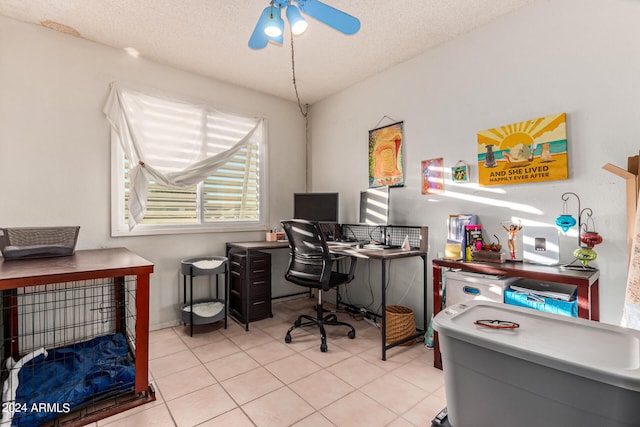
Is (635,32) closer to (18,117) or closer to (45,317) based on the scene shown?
(18,117)

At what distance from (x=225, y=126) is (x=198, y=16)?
4.09ft

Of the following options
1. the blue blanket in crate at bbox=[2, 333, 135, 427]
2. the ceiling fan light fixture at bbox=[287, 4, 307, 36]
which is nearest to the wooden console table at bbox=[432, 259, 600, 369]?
the ceiling fan light fixture at bbox=[287, 4, 307, 36]

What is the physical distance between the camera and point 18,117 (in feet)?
8.00

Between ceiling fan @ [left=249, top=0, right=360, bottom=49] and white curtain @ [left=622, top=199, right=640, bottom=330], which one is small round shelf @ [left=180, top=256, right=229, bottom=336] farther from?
white curtain @ [left=622, top=199, right=640, bottom=330]

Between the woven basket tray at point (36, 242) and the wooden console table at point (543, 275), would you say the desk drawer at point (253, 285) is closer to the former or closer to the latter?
the woven basket tray at point (36, 242)

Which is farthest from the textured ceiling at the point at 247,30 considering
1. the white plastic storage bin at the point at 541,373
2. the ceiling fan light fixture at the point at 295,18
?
the white plastic storage bin at the point at 541,373

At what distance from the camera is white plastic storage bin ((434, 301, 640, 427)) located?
0.60 meters

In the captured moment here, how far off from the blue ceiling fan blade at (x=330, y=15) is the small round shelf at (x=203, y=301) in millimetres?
2240

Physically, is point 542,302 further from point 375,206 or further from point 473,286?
point 375,206

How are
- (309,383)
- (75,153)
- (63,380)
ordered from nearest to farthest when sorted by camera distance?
(63,380), (309,383), (75,153)

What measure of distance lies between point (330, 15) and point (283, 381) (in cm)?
232

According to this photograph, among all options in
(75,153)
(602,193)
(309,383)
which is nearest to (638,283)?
(602,193)

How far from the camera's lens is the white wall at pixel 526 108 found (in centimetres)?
189

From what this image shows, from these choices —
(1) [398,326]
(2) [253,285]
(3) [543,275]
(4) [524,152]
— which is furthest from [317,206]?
(3) [543,275]
